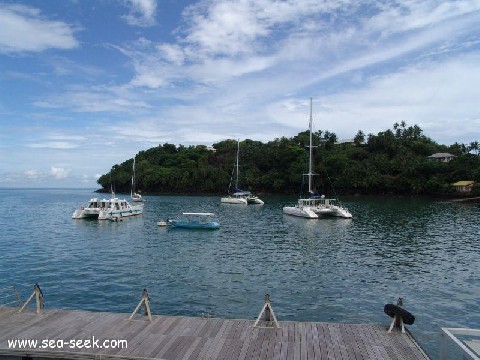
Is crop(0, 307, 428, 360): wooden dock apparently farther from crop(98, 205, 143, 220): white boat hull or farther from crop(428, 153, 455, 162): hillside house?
crop(428, 153, 455, 162): hillside house

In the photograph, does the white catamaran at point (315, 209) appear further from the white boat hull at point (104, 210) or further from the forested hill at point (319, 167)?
the forested hill at point (319, 167)

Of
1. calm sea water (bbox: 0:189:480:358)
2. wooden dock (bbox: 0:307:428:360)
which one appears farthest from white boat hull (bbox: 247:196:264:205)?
wooden dock (bbox: 0:307:428:360)

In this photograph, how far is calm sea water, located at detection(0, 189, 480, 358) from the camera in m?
20.5

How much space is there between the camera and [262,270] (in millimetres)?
28766

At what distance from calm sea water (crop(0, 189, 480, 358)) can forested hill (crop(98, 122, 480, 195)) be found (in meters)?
72.9

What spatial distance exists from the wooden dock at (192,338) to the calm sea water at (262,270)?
503cm

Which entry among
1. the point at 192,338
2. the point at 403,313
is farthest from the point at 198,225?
the point at 403,313

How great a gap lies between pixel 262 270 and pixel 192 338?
1651 cm

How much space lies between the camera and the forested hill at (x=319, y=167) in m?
121

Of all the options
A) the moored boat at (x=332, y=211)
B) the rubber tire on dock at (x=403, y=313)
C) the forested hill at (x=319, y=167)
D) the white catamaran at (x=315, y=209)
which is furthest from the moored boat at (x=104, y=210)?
the forested hill at (x=319, y=167)

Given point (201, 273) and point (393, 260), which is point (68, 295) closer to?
point (201, 273)

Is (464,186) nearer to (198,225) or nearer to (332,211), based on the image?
(332,211)

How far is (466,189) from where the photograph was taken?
364 ft

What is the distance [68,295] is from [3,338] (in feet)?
35.0
